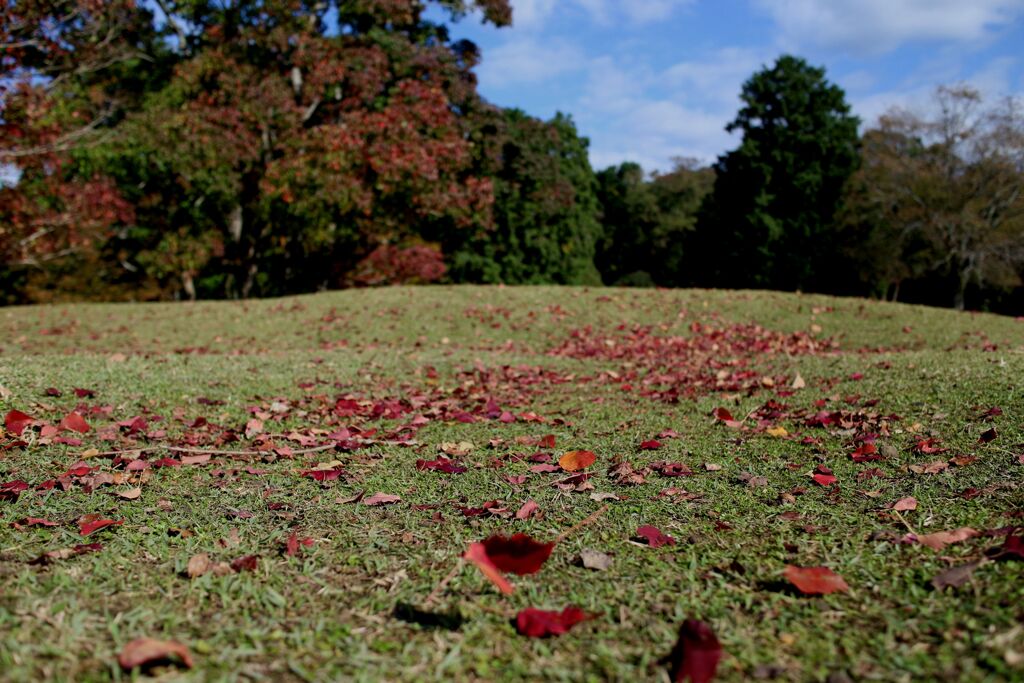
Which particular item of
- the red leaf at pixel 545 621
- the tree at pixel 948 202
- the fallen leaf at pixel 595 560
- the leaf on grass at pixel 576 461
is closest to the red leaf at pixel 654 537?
the fallen leaf at pixel 595 560

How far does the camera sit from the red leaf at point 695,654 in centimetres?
145

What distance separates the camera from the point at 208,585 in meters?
1.96

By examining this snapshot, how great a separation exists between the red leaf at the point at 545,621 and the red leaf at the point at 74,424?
3.10 meters

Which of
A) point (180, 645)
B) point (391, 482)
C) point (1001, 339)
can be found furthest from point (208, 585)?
Result: point (1001, 339)

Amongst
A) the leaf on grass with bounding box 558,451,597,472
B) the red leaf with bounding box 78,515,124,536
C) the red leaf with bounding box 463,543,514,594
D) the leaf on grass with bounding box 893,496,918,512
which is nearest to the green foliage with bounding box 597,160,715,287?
the leaf on grass with bounding box 558,451,597,472

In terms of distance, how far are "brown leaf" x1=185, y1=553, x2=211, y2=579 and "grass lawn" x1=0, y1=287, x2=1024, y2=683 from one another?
0.03 meters

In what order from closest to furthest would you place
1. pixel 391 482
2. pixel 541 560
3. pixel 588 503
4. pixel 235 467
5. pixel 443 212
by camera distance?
1. pixel 541 560
2. pixel 588 503
3. pixel 391 482
4. pixel 235 467
5. pixel 443 212

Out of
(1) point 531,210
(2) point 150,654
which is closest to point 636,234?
(1) point 531,210

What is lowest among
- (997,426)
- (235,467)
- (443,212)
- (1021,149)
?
(235,467)

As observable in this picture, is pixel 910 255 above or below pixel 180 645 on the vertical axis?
above

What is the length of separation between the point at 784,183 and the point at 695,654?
111 feet

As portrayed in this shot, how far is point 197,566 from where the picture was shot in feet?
6.78

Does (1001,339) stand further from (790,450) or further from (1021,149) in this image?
(1021,149)

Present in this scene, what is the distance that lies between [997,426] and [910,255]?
27846 mm
